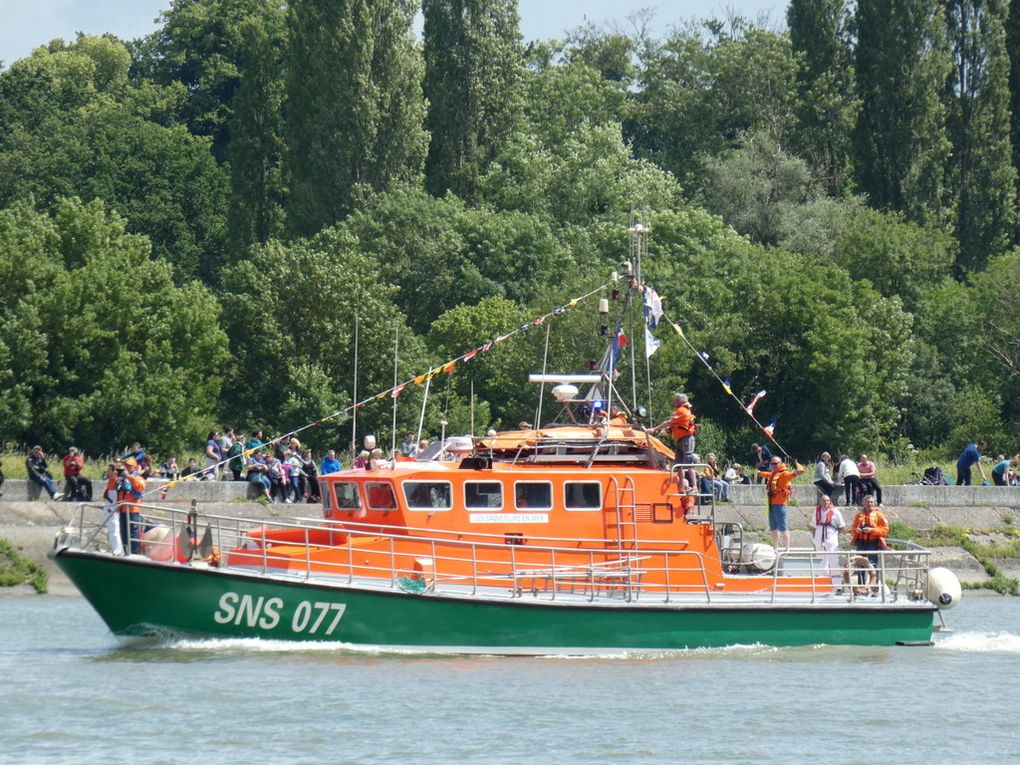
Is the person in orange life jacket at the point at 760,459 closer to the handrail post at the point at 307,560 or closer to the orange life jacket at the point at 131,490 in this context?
the handrail post at the point at 307,560

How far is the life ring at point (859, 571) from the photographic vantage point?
23859 mm

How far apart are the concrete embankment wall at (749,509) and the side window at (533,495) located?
10441mm

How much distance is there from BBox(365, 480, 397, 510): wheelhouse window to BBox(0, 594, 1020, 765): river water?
6.45 feet

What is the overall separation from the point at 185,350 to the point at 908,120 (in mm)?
24830

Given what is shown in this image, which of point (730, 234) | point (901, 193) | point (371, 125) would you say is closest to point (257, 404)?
point (371, 125)

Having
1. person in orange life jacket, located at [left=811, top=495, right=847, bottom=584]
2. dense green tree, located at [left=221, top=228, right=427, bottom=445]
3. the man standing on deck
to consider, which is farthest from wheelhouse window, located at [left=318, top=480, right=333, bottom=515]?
dense green tree, located at [left=221, top=228, right=427, bottom=445]

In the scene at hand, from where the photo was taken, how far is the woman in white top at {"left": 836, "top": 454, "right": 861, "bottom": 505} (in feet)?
118

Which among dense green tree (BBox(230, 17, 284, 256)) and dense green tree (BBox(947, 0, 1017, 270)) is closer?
dense green tree (BBox(947, 0, 1017, 270))

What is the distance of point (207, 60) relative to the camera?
281ft

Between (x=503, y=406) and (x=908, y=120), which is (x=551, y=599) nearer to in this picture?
(x=503, y=406)

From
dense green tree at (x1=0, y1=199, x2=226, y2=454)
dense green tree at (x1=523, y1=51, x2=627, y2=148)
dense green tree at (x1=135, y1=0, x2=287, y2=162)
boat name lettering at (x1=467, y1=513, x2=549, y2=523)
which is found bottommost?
boat name lettering at (x1=467, y1=513, x2=549, y2=523)

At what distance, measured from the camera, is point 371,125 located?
186 feet

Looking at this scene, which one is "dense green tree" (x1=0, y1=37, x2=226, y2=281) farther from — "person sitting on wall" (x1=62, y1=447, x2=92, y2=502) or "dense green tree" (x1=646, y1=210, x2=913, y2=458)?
"person sitting on wall" (x1=62, y1=447, x2=92, y2=502)

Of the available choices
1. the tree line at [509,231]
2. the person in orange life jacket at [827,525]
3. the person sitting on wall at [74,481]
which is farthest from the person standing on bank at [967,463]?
the person sitting on wall at [74,481]
